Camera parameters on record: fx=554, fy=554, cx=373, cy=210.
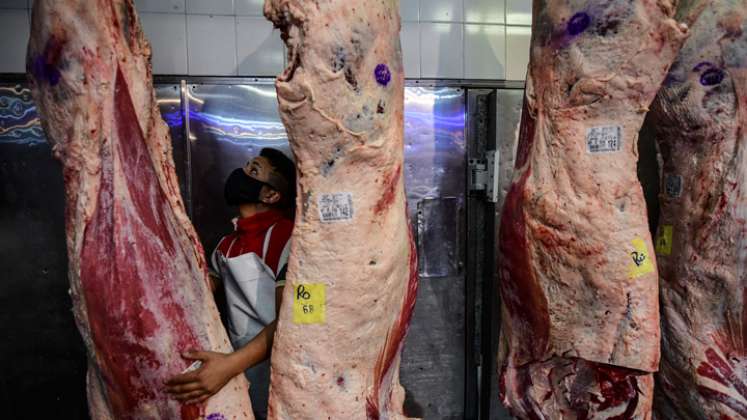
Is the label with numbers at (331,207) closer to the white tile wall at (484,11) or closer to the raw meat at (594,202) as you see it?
the raw meat at (594,202)

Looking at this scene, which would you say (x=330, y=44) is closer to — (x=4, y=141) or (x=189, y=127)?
(x=189, y=127)

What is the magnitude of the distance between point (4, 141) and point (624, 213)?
8.30 feet

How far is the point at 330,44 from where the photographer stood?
1.46m

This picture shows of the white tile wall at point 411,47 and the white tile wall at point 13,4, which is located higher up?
the white tile wall at point 13,4

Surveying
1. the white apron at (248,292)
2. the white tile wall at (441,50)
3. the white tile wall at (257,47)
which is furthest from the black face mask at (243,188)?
the white tile wall at (441,50)

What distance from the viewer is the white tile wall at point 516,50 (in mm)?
2783

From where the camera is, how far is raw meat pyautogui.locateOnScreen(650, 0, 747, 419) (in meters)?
2.00

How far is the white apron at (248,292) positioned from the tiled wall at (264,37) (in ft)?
3.32

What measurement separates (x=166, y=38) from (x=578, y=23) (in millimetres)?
1747

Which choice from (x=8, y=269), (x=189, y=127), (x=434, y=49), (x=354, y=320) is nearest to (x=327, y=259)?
(x=354, y=320)

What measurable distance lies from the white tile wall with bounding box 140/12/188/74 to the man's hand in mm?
1470

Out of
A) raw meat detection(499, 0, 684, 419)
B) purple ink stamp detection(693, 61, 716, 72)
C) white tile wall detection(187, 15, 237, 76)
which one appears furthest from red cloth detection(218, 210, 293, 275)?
purple ink stamp detection(693, 61, 716, 72)

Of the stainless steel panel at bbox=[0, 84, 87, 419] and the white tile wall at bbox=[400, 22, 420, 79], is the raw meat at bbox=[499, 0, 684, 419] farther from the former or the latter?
the stainless steel panel at bbox=[0, 84, 87, 419]

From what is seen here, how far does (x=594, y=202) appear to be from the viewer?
67.4 inches
